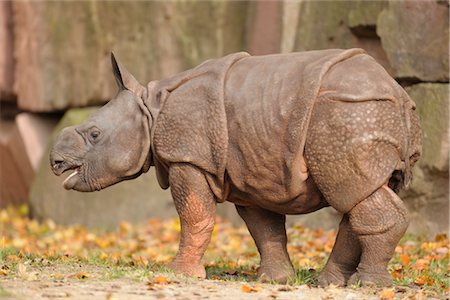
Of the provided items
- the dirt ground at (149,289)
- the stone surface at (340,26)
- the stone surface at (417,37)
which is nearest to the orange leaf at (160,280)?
the dirt ground at (149,289)

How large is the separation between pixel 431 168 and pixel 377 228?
3633mm

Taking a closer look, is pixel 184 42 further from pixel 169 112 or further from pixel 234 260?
pixel 169 112

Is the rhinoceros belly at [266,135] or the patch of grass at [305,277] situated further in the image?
the patch of grass at [305,277]

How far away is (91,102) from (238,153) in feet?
25.1

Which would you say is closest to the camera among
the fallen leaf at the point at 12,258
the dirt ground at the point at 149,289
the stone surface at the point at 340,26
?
the dirt ground at the point at 149,289

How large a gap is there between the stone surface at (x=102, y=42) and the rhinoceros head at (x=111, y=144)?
589 centimetres

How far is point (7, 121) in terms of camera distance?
15289 mm

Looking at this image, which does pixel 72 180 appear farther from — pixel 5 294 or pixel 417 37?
pixel 417 37

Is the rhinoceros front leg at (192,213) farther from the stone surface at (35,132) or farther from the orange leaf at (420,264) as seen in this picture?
the stone surface at (35,132)

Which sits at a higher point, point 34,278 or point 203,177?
point 203,177

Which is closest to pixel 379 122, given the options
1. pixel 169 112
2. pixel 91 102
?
pixel 169 112

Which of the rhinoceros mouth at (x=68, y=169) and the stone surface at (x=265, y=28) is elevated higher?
the stone surface at (x=265, y=28)

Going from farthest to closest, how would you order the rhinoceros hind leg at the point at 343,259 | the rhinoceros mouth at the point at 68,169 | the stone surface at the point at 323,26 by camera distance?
the stone surface at the point at 323,26, the rhinoceros mouth at the point at 68,169, the rhinoceros hind leg at the point at 343,259

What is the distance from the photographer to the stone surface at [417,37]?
977 centimetres
